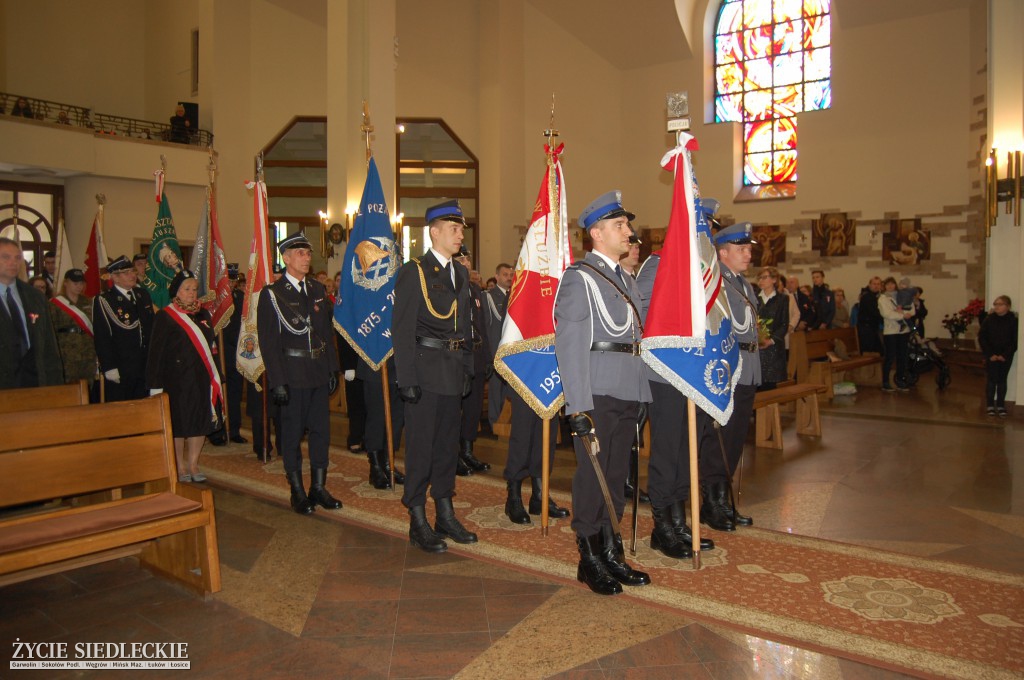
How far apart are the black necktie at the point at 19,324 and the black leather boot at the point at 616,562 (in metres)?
3.76

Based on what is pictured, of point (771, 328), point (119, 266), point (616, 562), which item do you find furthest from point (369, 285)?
point (771, 328)

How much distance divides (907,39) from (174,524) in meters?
16.2

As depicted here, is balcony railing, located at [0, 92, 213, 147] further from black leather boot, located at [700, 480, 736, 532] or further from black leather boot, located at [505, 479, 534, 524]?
black leather boot, located at [700, 480, 736, 532]

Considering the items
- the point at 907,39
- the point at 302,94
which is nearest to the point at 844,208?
the point at 907,39

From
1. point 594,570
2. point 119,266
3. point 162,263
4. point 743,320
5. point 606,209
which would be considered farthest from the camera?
point 162,263

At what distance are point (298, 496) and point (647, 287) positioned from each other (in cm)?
263

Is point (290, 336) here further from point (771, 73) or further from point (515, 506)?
point (771, 73)

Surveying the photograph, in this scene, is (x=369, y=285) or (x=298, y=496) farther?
(x=369, y=285)

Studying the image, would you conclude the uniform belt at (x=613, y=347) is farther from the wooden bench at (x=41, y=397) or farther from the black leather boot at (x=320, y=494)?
the wooden bench at (x=41, y=397)

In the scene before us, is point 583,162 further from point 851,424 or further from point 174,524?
point 174,524

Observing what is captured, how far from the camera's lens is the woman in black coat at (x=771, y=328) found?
24.8 ft

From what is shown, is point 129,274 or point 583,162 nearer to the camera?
point 129,274

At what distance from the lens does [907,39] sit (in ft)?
48.3

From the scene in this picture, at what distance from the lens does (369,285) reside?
5.66 metres
